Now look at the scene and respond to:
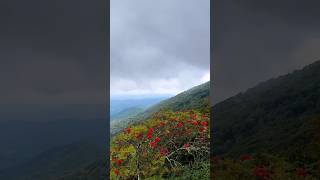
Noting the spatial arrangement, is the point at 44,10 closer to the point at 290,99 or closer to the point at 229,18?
the point at 229,18

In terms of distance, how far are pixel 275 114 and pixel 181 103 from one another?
1792 millimetres

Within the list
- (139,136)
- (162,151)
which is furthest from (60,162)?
(162,151)

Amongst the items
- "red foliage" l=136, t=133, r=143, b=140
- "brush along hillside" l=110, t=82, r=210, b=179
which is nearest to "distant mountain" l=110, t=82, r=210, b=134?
"brush along hillside" l=110, t=82, r=210, b=179

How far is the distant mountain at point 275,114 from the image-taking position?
23.0 feet

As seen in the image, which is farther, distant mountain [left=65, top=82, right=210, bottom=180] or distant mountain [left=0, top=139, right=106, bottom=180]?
distant mountain [left=65, top=82, right=210, bottom=180]

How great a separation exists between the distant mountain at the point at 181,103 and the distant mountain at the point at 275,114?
110cm

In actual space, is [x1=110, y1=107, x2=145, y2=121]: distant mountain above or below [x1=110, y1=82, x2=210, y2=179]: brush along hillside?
above

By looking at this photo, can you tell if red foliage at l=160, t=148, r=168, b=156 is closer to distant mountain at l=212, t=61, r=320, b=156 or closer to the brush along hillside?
the brush along hillside

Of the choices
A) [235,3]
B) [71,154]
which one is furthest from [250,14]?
[71,154]

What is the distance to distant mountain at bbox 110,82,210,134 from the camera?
8406 millimetres

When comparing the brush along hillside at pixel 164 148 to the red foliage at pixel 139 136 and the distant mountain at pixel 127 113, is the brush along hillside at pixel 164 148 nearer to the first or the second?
the red foliage at pixel 139 136

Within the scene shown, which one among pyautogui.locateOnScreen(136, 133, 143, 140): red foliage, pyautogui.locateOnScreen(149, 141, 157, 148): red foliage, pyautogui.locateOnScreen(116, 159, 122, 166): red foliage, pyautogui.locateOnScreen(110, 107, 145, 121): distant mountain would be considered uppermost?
pyautogui.locateOnScreen(110, 107, 145, 121): distant mountain

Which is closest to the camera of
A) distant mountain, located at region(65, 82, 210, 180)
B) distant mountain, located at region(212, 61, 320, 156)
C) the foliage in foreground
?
distant mountain, located at region(212, 61, 320, 156)

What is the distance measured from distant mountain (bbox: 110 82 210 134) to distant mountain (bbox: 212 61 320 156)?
3.62 ft
